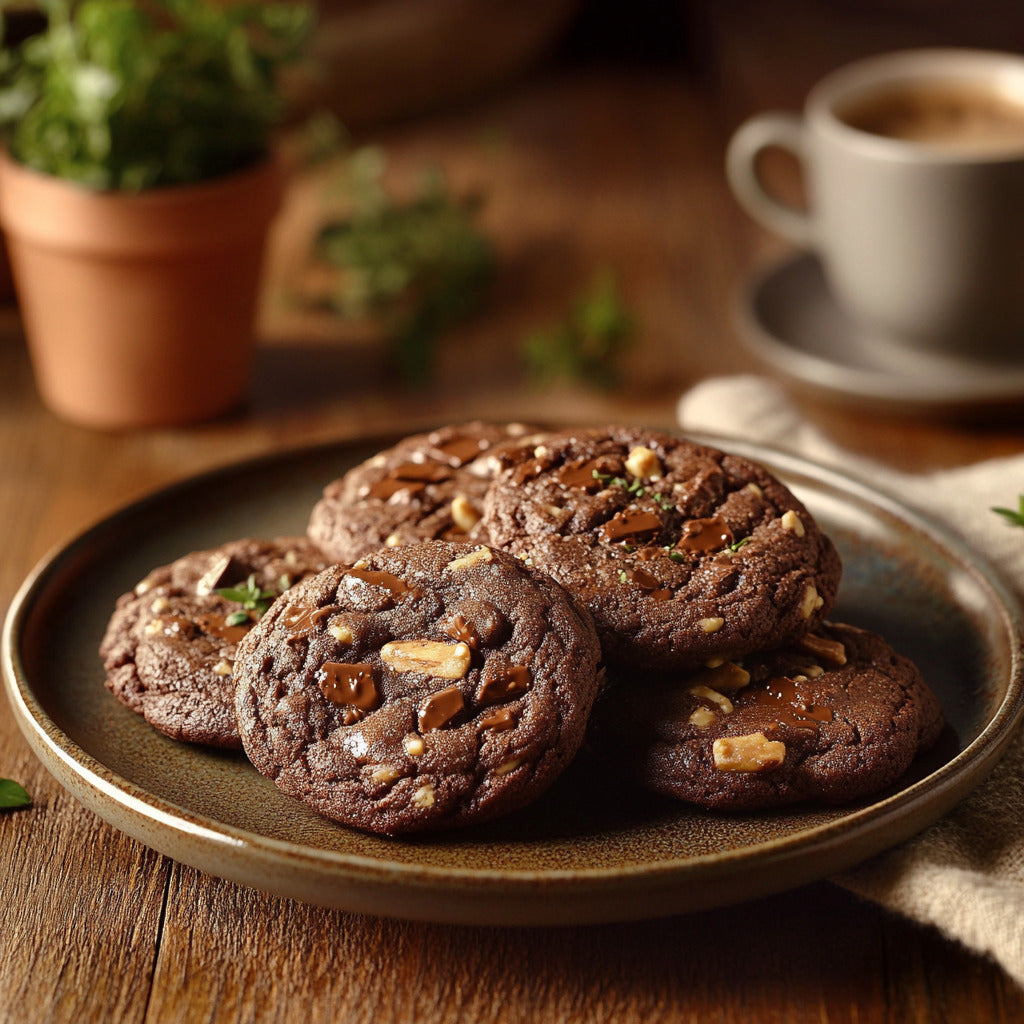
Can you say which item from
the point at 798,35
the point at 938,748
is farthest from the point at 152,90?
the point at 798,35

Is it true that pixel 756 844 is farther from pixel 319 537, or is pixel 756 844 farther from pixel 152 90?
pixel 152 90

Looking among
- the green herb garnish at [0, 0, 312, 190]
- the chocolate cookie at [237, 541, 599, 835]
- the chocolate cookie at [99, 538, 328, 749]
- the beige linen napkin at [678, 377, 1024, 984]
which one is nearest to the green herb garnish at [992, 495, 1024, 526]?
the beige linen napkin at [678, 377, 1024, 984]

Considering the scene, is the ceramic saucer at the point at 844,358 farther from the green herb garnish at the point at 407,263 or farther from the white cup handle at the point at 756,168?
the green herb garnish at the point at 407,263

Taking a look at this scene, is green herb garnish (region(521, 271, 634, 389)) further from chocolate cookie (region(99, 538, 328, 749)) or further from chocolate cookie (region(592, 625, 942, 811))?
chocolate cookie (region(592, 625, 942, 811))

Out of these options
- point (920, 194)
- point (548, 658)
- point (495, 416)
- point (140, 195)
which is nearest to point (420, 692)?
point (548, 658)

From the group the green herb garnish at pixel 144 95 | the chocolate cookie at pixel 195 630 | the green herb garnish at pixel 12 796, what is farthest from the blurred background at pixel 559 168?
the green herb garnish at pixel 12 796

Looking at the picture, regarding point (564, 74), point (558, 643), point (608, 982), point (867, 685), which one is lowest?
point (564, 74)
